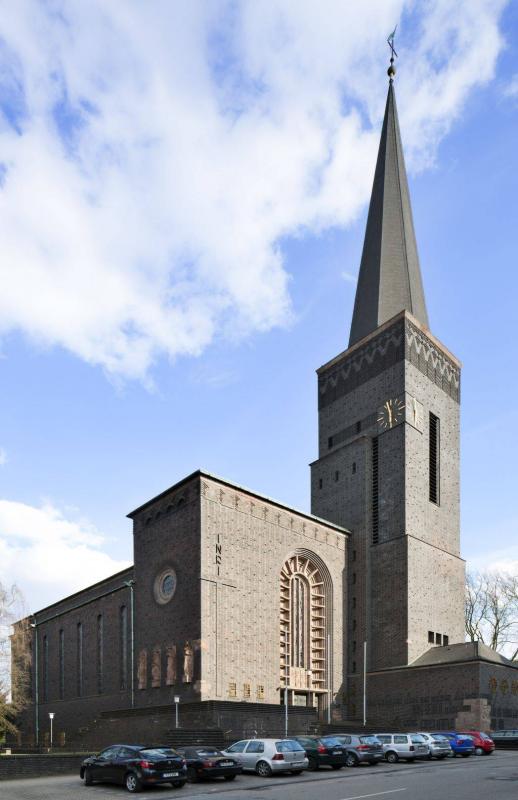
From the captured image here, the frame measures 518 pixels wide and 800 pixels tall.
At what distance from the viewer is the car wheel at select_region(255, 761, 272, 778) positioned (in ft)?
79.6

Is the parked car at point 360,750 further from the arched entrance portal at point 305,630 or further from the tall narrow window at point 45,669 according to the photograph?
the tall narrow window at point 45,669

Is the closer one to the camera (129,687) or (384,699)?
(384,699)

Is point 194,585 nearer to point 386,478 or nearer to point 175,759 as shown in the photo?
point 386,478

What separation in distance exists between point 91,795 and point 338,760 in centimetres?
970

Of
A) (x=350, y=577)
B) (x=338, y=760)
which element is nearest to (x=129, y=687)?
(x=350, y=577)

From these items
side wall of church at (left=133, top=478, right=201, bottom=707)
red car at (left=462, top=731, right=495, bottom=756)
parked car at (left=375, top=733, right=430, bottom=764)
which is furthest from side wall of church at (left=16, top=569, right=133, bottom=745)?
parked car at (left=375, top=733, right=430, bottom=764)

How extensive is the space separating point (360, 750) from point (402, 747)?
260 centimetres

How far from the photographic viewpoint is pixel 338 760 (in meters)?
26.5

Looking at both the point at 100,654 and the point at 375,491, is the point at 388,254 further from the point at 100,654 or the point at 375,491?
the point at 100,654

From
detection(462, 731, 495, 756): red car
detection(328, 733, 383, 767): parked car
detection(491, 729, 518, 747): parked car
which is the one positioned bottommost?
detection(491, 729, 518, 747): parked car

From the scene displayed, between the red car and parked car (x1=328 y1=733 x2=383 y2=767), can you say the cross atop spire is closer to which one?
the red car

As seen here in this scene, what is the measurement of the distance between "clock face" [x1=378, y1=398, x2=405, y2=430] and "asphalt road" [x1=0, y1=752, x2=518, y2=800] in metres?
29.1

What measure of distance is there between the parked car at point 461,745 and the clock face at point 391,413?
958 inches

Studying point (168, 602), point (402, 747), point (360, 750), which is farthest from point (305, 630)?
point (360, 750)
